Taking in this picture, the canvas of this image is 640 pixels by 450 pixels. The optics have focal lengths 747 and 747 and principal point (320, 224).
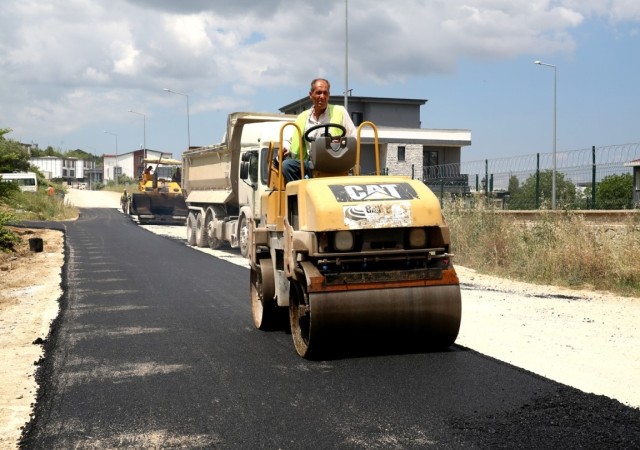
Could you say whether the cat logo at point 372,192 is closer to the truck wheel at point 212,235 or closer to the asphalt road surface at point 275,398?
the asphalt road surface at point 275,398

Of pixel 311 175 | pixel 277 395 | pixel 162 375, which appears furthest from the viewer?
pixel 311 175

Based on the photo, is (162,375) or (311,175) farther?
(311,175)

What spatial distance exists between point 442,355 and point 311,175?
6.67ft

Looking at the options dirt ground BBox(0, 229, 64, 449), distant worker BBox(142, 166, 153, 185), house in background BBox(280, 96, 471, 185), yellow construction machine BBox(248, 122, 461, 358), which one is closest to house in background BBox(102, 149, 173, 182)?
house in background BBox(280, 96, 471, 185)

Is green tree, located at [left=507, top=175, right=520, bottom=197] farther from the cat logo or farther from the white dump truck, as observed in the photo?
the cat logo

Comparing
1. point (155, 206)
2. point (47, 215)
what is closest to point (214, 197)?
point (155, 206)

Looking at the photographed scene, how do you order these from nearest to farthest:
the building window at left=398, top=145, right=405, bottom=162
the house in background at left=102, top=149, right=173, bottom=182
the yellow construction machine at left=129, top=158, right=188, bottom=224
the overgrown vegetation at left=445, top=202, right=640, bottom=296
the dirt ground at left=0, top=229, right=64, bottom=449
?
the dirt ground at left=0, top=229, right=64, bottom=449, the overgrown vegetation at left=445, top=202, right=640, bottom=296, the yellow construction machine at left=129, top=158, right=188, bottom=224, the building window at left=398, top=145, right=405, bottom=162, the house in background at left=102, top=149, right=173, bottom=182

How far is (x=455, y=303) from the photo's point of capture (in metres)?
6.28

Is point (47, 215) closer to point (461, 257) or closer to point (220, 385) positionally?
point (461, 257)

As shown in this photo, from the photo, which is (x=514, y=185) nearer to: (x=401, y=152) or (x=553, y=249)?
(x=553, y=249)

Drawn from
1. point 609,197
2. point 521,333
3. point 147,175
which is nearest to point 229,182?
point 609,197

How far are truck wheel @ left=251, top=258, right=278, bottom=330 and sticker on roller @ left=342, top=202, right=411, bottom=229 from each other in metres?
1.83

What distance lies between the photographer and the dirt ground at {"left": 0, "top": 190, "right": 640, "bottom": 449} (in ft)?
18.7

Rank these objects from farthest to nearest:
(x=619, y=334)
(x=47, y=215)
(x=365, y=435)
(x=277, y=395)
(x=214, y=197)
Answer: (x=47, y=215), (x=214, y=197), (x=619, y=334), (x=277, y=395), (x=365, y=435)
